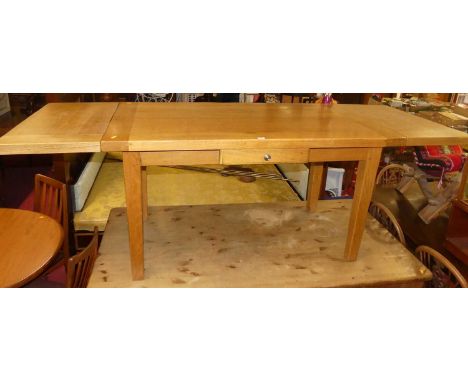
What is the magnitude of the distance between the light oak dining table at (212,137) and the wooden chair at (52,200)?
0.70m

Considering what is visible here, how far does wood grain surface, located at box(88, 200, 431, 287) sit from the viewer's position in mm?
1804

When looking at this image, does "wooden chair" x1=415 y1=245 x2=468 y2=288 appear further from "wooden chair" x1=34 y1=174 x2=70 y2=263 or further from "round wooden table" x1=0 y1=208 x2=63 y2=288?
"wooden chair" x1=34 y1=174 x2=70 y2=263

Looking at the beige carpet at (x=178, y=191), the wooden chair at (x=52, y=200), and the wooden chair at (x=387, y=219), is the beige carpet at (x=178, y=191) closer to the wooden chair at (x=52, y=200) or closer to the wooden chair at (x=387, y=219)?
the wooden chair at (x=52, y=200)

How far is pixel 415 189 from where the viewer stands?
388 centimetres

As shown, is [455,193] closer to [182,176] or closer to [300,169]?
[300,169]

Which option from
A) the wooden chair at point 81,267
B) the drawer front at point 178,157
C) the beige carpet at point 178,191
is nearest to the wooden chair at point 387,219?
the beige carpet at point 178,191

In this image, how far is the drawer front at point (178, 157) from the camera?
1.50 meters

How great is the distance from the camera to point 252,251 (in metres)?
2.01

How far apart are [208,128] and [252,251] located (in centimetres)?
74

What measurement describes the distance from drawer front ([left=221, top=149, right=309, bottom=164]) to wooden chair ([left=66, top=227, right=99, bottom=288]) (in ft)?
2.60

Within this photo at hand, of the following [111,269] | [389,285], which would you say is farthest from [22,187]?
[389,285]

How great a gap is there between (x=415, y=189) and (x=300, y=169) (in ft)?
4.37

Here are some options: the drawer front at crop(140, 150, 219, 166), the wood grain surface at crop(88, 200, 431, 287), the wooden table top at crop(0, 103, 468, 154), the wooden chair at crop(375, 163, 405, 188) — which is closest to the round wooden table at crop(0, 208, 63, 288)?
the wood grain surface at crop(88, 200, 431, 287)

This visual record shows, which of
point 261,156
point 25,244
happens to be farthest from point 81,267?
point 261,156
